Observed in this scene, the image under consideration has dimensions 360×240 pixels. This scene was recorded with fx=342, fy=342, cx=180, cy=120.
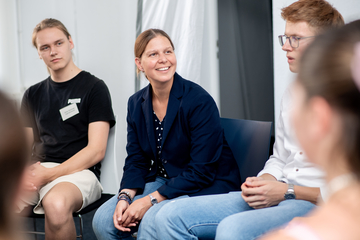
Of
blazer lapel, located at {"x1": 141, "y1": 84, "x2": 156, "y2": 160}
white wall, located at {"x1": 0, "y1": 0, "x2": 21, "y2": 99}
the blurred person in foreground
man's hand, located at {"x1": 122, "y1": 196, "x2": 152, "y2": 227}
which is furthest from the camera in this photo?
white wall, located at {"x1": 0, "y1": 0, "x2": 21, "y2": 99}

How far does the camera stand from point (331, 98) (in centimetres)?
60

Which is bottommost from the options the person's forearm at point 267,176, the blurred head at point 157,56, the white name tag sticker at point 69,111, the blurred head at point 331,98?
the person's forearm at point 267,176

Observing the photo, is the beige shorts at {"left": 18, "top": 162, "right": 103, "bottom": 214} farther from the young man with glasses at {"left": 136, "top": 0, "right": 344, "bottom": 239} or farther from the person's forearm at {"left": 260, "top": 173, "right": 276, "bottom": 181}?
the person's forearm at {"left": 260, "top": 173, "right": 276, "bottom": 181}

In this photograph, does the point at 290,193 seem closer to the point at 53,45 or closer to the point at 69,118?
the point at 69,118

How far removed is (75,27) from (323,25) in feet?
8.22

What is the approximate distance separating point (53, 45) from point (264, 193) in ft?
5.87

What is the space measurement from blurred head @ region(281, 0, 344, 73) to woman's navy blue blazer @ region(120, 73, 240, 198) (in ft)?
1.77

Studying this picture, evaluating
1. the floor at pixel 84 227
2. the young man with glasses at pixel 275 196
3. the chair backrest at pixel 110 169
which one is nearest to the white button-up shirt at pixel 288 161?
the young man with glasses at pixel 275 196

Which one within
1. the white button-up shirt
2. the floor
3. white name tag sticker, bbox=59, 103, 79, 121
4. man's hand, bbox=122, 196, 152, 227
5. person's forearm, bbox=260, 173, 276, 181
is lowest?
the floor

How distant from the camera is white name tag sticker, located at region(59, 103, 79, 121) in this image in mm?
2299

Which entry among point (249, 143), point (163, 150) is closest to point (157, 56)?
point (163, 150)

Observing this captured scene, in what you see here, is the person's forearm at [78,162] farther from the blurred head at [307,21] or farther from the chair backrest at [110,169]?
the blurred head at [307,21]

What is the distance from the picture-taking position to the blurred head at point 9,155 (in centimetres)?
44

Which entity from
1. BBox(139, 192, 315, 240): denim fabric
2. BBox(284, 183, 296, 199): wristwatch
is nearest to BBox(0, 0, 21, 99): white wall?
BBox(139, 192, 315, 240): denim fabric
